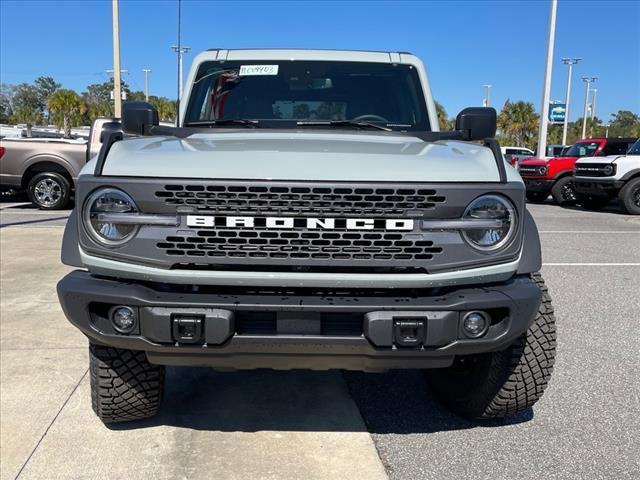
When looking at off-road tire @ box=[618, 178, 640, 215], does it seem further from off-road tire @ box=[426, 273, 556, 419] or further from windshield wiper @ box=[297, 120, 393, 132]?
off-road tire @ box=[426, 273, 556, 419]

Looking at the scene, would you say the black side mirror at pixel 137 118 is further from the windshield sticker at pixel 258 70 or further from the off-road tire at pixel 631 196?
the off-road tire at pixel 631 196

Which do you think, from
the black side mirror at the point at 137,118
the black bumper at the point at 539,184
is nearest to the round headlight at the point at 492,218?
the black side mirror at the point at 137,118

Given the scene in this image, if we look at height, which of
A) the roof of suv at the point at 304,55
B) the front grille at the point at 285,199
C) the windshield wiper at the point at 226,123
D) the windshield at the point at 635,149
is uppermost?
the roof of suv at the point at 304,55

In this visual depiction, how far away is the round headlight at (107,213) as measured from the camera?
8.09 feet

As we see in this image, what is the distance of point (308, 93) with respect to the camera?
4.03 meters

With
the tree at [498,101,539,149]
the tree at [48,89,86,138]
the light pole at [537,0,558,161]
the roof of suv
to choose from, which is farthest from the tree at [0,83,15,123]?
the roof of suv

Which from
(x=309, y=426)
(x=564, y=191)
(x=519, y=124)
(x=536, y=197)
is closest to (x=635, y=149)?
(x=564, y=191)

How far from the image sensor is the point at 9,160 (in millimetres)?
12336

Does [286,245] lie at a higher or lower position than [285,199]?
lower

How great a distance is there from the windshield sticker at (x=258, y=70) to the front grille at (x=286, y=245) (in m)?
1.95

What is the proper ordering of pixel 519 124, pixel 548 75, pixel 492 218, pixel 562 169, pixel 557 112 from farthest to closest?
pixel 519 124, pixel 557 112, pixel 548 75, pixel 562 169, pixel 492 218

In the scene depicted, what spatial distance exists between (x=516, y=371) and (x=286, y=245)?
1366 millimetres

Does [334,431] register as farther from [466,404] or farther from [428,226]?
[428,226]

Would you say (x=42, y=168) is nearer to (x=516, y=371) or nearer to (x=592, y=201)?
(x=516, y=371)
